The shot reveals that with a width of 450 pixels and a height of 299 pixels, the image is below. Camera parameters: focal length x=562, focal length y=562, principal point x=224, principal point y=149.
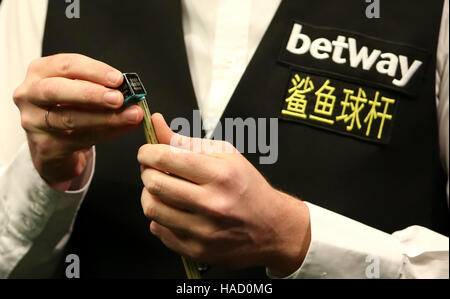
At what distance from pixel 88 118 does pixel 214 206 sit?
0.58 feet

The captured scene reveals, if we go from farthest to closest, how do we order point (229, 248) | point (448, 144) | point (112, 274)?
point (112, 274), point (448, 144), point (229, 248)

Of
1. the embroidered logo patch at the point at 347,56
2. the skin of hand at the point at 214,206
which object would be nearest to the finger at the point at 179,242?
the skin of hand at the point at 214,206

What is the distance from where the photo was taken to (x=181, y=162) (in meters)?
0.61

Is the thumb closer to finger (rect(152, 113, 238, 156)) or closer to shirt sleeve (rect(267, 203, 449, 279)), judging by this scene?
finger (rect(152, 113, 238, 156))

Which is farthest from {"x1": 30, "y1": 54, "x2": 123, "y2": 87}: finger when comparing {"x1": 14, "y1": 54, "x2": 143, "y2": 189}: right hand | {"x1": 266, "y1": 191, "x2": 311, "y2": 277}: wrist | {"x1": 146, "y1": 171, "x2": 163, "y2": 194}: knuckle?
{"x1": 266, "y1": 191, "x2": 311, "y2": 277}: wrist

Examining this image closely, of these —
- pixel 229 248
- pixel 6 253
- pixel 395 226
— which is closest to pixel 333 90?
pixel 395 226

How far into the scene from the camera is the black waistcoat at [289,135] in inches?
33.7

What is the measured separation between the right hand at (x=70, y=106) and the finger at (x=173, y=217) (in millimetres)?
94

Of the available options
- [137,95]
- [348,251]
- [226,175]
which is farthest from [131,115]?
[348,251]

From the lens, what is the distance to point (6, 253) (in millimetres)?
864

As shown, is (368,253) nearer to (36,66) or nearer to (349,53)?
(349,53)

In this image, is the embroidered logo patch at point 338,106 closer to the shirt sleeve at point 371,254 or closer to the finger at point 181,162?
the shirt sleeve at point 371,254
